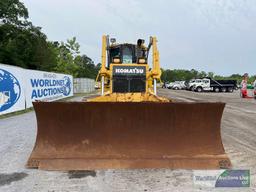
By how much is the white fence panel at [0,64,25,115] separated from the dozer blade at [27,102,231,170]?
8.94 metres

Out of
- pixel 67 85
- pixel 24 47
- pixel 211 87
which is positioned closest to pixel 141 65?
pixel 67 85

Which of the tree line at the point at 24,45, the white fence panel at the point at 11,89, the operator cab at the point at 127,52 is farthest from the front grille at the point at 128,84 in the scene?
the tree line at the point at 24,45

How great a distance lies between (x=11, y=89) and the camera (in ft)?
50.3

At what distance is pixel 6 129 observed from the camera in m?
10.5

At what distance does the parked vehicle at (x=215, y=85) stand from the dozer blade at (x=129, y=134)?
151 ft

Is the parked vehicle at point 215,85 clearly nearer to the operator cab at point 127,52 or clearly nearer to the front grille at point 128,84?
the operator cab at point 127,52

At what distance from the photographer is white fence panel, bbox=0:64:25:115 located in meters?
14.5

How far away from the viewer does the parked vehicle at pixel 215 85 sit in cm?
5059

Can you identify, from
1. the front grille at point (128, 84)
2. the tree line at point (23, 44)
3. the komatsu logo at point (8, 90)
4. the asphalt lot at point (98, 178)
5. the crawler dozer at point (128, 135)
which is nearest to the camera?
the asphalt lot at point (98, 178)

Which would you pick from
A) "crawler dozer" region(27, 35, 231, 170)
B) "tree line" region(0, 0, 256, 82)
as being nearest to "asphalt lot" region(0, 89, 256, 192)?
"crawler dozer" region(27, 35, 231, 170)

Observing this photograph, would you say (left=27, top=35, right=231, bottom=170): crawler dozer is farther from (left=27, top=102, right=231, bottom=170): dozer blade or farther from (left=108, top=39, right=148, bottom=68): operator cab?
(left=108, top=39, right=148, bottom=68): operator cab

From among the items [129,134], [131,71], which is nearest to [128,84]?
[131,71]

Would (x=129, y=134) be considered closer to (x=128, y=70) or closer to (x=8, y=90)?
(x=128, y=70)

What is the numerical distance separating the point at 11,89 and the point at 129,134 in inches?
413
